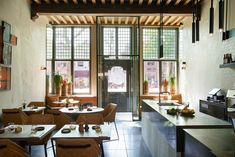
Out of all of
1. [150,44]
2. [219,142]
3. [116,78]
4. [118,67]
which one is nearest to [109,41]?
[118,67]

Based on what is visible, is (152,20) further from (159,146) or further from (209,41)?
(159,146)

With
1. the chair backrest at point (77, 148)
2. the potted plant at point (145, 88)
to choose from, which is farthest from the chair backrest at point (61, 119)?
the potted plant at point (145, 88)

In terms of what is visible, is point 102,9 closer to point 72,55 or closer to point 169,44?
point 72,55

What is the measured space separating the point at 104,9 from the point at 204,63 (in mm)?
3719

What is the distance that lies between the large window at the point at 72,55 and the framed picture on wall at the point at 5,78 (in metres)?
4.80

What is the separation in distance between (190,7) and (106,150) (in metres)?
5.74

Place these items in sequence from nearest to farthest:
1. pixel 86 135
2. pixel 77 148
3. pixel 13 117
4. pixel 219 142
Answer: pixel 219 142, pixel 77 148, pixel 86 135, pixel 13 117

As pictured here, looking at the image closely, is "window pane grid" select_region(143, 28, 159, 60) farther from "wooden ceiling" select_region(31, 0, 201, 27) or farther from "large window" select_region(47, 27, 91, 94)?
"wooden ceiling" select_region(31, 0, 201, 27)

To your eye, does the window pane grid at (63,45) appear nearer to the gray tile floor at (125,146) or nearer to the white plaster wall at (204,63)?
the gray tile floor at (125,146)

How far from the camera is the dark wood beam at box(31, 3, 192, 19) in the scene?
9375 mm

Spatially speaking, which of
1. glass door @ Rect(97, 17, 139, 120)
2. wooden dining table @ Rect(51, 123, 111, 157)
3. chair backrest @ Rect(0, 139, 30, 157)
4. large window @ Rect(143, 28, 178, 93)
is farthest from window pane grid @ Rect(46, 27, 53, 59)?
chair backrest @ Rect(0, 139, 30, 157)

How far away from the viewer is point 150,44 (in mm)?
12195

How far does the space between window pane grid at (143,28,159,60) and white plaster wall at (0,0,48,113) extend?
14.0ft

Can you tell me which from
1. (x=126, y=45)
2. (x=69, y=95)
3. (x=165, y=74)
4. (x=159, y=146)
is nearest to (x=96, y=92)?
(x=69, y=95)
